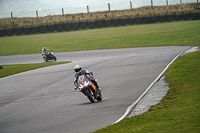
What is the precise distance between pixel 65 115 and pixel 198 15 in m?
42.3

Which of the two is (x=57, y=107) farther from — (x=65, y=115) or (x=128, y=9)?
(x=128, y=9)

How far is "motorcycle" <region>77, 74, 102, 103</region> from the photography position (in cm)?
1125

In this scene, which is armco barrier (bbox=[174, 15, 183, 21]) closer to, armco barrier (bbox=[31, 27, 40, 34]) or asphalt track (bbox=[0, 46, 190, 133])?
armco barrier (bbox=[31, 27, 40, 34])

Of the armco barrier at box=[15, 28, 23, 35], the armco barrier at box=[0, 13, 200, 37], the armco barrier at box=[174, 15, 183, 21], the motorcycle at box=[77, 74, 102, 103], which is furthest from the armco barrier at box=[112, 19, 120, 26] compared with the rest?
the motorcycle at box=[77, 74, 102, 103]

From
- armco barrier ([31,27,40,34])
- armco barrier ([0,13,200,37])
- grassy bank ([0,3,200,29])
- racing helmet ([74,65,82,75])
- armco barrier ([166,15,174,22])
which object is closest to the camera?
racing helmet ([74,65,82,75])

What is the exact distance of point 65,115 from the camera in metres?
9.91

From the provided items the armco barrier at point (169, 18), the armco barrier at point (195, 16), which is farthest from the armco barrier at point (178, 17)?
the armco barrier at point (195, 16)

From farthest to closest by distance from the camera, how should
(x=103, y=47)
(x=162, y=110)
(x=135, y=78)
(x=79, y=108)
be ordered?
(x=103, y=47), (x=135, y=78), (x=79, y=108), (x=162, y=110)

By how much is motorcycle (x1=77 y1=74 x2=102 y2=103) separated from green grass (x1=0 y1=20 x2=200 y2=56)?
22.7 metres

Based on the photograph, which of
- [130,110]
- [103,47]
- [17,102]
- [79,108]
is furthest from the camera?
[103,47]

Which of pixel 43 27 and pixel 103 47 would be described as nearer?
pixel 103 47

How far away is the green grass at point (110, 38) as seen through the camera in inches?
1469

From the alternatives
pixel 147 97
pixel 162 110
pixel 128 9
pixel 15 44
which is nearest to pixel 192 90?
pixel 147 97

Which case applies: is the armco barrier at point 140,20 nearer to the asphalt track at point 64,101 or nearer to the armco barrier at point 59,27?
the armco barrier at point 59,27
